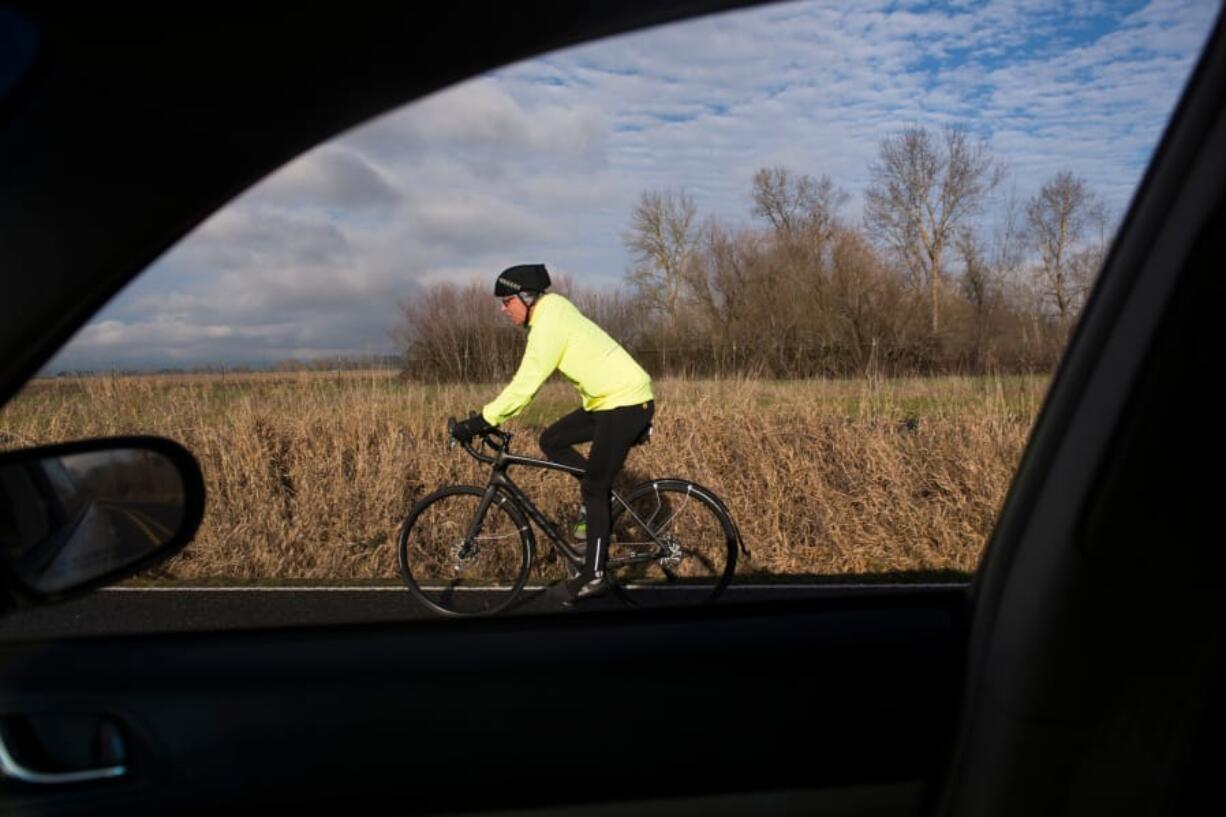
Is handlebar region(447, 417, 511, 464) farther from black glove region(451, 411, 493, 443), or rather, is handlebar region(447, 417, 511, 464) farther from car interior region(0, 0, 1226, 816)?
car interior region(0, 0, 1226, 816)

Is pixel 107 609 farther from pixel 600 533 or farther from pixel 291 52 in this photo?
pixel 291 52

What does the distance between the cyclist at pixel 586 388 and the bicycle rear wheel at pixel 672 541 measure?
1.07 ft

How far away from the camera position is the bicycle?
6324mm

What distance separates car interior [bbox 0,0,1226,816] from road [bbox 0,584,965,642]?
2933 mm

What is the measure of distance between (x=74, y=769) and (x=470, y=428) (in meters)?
4.28

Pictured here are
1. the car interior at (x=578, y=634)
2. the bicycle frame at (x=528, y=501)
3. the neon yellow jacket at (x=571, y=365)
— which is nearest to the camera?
the car interior at (x=578, y=634)

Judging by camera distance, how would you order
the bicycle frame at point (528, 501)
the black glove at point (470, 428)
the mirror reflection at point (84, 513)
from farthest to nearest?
the bicycle frame at point (528, 501)
the black glove at point (470, 428)
the mirror reflection at point (84, 513)

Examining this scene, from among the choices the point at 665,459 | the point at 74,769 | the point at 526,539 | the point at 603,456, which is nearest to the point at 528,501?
the point at 526,539

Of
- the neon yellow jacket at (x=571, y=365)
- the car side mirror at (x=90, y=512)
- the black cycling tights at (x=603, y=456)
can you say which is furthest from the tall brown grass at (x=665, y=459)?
the car side mirror at (x=90, y=512)

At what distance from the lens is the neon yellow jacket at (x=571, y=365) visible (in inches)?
231

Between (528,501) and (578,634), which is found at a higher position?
(578,634)

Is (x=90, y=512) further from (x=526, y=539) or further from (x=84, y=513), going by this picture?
(x=526, y=539)

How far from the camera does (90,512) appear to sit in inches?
58.4

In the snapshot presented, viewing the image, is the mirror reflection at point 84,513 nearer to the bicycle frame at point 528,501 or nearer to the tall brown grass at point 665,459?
the bicycle frame at point 528,501
